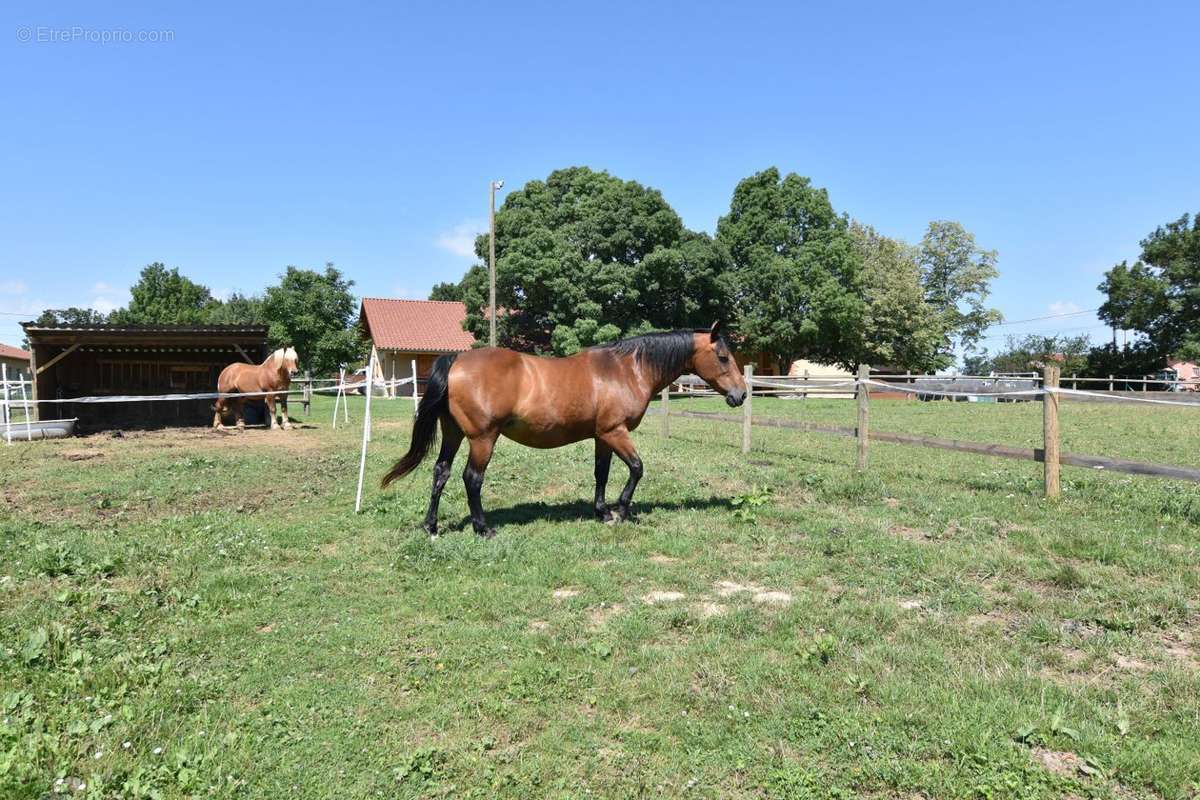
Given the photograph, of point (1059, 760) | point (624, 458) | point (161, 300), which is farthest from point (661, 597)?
point (161, 300)

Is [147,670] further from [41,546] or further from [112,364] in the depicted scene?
[112,364]

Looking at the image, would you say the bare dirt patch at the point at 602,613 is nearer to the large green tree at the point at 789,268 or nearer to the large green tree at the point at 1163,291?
the large green tree at the point at 789,268

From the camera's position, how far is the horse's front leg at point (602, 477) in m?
6.36

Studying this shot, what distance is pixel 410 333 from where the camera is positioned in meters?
38.1

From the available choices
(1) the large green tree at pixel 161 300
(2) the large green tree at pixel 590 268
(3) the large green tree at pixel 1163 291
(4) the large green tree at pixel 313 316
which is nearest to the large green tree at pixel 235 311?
(1) the large green tree at pixel 161 300

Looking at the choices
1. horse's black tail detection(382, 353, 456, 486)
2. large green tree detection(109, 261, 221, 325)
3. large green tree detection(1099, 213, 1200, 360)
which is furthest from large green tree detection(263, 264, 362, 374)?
large green tree detection(1099, 213, 1200, 360)

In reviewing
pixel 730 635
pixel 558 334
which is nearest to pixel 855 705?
pixel 730 635

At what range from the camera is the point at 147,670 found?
3.30 m

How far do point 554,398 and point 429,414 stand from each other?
117 centimetres

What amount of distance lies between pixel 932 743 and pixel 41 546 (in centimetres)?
637

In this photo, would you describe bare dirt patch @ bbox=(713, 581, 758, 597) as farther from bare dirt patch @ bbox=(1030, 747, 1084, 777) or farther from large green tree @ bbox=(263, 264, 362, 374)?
large green tree @ bbox=(263, 264, 362, 374)

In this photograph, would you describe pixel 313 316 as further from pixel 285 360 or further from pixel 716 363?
pixel 716 363

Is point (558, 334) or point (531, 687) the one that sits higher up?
point (558, 334)

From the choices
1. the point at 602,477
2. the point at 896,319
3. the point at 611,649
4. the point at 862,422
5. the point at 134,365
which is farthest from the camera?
the point at 896,319
